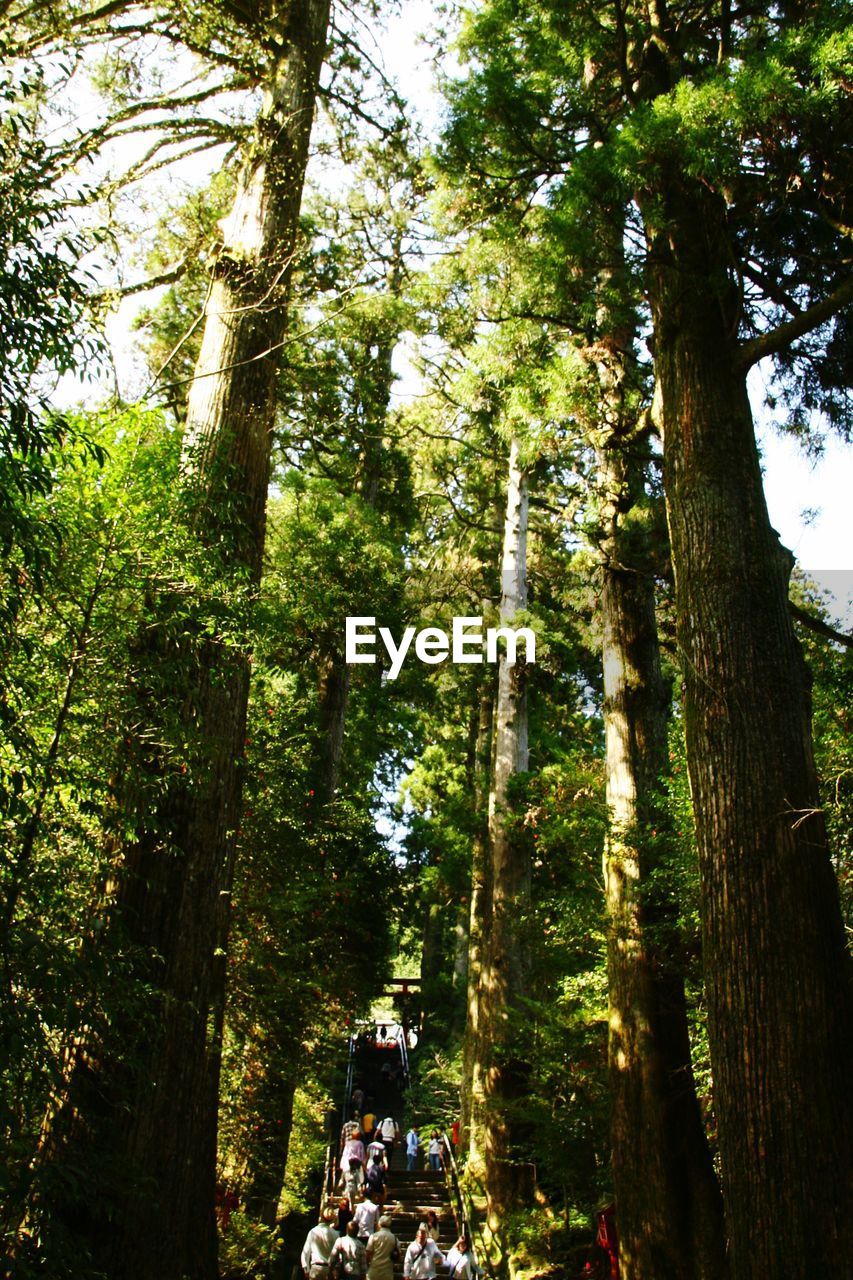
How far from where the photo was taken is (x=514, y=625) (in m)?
12.9

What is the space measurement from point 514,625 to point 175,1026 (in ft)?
28.5

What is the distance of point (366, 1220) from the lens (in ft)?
32.4

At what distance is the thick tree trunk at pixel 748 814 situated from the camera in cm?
378

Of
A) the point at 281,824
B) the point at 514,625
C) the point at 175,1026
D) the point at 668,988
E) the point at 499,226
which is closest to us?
the point at 175,1026

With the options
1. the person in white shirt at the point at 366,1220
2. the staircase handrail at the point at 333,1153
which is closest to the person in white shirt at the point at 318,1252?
the person in white shirt at the point at 366,1220

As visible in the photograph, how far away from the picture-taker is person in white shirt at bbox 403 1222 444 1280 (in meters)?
8.55

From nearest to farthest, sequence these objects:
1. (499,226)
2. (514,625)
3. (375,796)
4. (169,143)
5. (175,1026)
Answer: (175,1026) < (499,226) < (169,143) < (514,625) < (375,796)

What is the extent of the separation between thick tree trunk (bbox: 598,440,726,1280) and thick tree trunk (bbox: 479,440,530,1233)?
7.95ft

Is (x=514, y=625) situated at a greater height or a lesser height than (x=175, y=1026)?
greater

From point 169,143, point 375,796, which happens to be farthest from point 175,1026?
point 375,796

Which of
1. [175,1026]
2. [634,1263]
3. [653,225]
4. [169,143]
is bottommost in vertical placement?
[634,1263]

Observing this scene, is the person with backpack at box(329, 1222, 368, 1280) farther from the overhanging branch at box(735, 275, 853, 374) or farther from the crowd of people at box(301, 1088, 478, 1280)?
the overhanging branch at box(735, 275, 853, 374)

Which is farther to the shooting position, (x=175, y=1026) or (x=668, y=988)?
(x=668, y=988)

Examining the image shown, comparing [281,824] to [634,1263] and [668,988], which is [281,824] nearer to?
[668,988]
